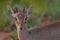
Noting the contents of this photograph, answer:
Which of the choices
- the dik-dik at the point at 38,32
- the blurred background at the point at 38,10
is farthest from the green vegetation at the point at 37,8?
the dik-dik at the point at 38,32

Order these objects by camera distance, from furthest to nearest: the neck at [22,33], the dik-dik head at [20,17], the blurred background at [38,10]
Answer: the blurred background at [38,10] → the neck at [22,33] → the dik-dik head at [20,17]

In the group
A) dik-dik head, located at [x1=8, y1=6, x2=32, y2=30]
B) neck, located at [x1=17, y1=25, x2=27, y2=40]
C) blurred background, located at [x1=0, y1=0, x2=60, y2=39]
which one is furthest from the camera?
blurred background, located at [x1=0, y1=0, x2=60, y2=39]

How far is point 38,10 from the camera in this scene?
631cm

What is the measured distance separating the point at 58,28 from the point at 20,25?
924mm

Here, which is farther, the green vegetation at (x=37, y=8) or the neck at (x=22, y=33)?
the green vegetation at (x=37, y=8)

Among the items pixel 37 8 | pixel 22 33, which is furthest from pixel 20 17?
pixel 37 8

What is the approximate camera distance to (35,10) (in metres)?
6.31

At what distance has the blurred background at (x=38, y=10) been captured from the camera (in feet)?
20.1

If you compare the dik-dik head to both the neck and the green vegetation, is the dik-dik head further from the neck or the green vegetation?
the green vegetation

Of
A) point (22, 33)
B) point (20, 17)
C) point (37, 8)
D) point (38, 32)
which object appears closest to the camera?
point (20, 17)

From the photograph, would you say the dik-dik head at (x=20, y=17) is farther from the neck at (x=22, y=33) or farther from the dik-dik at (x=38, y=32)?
the neck at (x=22, y=33)

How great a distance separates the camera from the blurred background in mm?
6137

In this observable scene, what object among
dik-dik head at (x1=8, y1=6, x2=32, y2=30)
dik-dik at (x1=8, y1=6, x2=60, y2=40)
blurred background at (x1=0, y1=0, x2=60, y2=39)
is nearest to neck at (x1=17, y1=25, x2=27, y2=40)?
dik-dik at (x1=8, y1=6, x2=60, y2=40)

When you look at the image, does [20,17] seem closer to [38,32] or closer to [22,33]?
[22,33]
